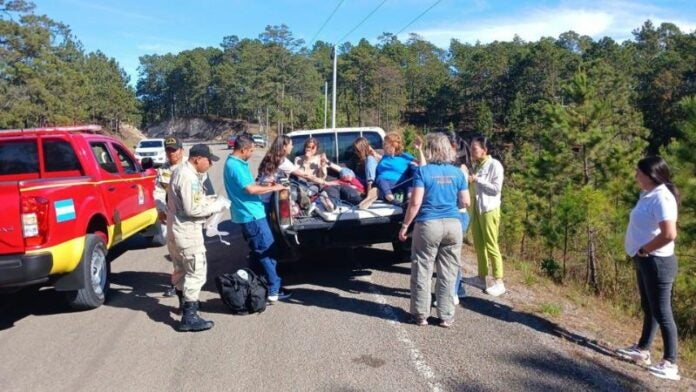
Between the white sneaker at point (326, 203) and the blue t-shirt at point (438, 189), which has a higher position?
the blue t-shirt at point (438, 189)

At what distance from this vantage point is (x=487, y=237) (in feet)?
19.8

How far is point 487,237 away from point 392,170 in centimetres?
137

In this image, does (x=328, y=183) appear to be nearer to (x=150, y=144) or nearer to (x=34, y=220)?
(x=34, y=220)

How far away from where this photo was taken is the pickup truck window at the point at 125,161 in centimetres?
769

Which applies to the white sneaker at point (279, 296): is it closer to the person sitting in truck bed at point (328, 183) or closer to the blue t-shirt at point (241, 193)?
the blue t-shirt at point (241, 193)

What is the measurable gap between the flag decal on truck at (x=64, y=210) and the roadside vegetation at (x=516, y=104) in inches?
186

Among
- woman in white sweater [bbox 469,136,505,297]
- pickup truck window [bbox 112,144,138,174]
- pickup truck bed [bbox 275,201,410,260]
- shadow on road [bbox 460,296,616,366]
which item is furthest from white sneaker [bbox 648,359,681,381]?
pickup truck window [bbox 112,144,138,174]

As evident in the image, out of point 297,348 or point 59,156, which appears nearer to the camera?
point 297,348

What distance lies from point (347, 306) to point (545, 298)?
225 centimetres

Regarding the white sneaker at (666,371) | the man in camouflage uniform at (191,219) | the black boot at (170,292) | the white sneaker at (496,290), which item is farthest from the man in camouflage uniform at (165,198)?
the white sneaker at (666,371)

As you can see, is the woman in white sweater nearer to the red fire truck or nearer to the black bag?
the black bag

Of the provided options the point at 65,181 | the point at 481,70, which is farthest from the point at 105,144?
the point at 481,70

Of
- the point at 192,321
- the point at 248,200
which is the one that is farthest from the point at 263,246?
the point at 192,321

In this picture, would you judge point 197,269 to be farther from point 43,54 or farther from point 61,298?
point 43,54
